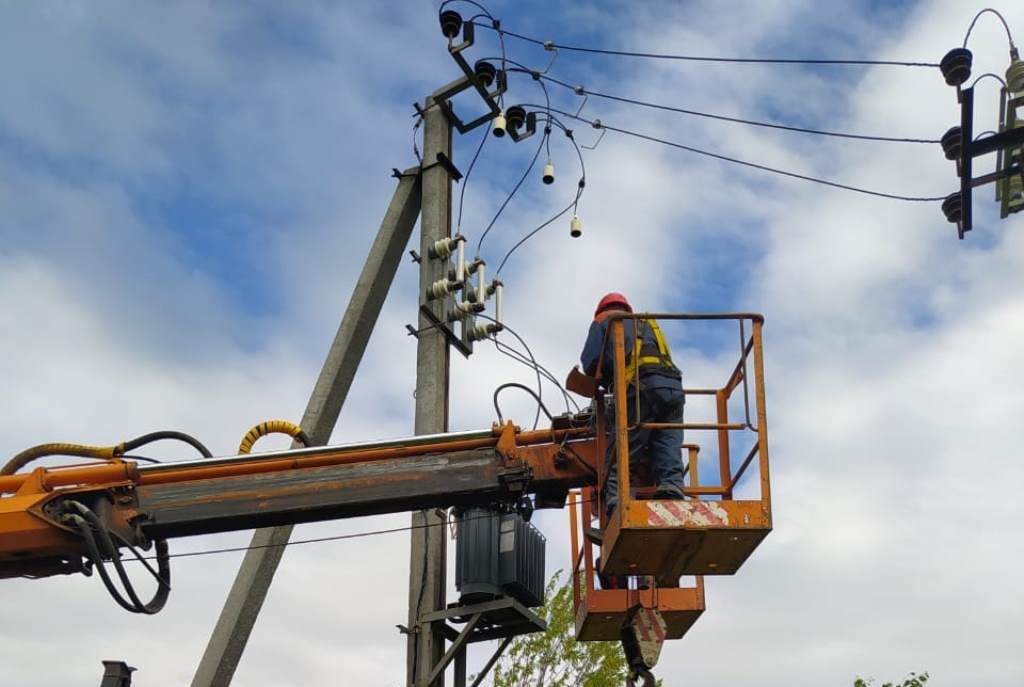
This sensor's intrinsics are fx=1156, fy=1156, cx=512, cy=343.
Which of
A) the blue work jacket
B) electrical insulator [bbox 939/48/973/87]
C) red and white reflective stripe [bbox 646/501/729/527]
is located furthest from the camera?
electrical insulator [bbox 939/48/973/87]

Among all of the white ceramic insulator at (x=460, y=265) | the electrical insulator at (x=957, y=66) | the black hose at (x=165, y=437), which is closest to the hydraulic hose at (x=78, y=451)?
the black hose at (x=165, y=437)

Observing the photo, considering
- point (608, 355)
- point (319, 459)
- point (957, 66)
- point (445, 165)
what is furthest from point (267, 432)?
point (957, 66)

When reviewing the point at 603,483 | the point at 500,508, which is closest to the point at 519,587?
the point at 500,508

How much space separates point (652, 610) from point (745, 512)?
145cm

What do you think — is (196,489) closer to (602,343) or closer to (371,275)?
(602,343)

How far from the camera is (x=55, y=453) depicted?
7129 millimetres

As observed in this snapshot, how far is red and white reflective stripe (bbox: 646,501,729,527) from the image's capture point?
19.6 feet

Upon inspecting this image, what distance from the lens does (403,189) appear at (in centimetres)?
1137

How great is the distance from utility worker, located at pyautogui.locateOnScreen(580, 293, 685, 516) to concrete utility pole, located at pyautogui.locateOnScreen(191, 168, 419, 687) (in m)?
2.76

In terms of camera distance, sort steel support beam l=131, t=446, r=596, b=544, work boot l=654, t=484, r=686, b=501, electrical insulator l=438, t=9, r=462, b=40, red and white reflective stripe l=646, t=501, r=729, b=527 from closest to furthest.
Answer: red and white reflective stripe l=646, t=501, r=729, b=527, work boot l=654, t=484, r=686, b=501, steel support beam l=131, t=446, r=596, b=544, electrical insulator l=438, t=9, r=462, b=40

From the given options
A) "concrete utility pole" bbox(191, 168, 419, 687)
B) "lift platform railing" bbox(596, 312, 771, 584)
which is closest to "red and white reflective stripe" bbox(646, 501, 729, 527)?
"lift platform railing" bbox(596, 312, 771, 584)

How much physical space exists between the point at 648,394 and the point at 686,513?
88 cm

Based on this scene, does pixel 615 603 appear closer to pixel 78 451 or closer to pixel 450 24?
pixel 78 451

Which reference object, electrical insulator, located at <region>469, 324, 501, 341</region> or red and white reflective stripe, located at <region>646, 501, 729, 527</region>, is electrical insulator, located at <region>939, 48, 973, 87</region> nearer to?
electrical insulator, located at <region>469, 324, 501, 341</region>
